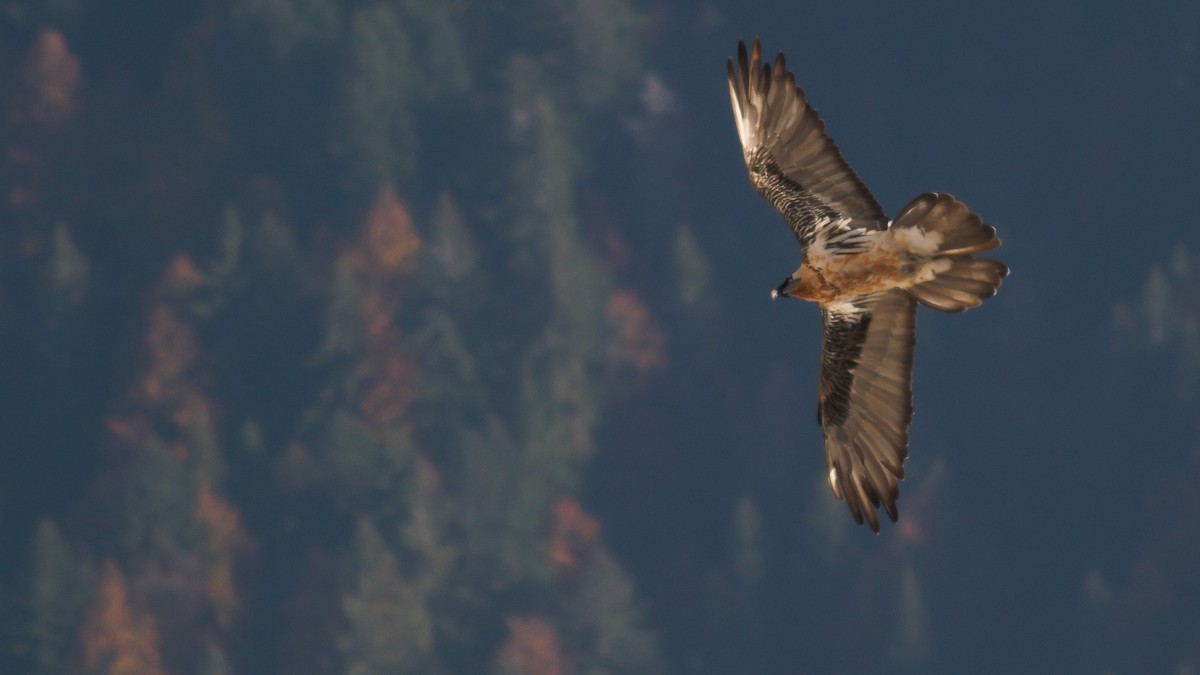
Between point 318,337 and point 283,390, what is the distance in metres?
2.54

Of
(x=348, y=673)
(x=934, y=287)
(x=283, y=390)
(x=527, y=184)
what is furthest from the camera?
(x=527, y=184)

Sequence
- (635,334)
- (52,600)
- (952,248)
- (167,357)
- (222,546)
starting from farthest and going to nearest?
1. (635,334)
2. (167,357)
3. (222,546)
4. (52,600)
5. (952,248)

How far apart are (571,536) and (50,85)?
2541cm

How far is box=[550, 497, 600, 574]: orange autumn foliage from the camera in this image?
60812 mm

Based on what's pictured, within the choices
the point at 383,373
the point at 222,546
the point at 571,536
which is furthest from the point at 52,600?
the point at 571,536

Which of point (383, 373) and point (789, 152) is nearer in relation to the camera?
point (789, 152)

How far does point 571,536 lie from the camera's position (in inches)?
2405

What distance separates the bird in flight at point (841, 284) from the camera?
1303 cm

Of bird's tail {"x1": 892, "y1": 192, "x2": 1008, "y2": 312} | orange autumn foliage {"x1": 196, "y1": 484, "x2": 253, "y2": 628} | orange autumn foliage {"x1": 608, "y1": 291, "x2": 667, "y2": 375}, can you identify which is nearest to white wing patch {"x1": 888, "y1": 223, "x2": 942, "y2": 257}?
bird's tail {"x1": 892, "y1": 192, "x2": 1008, "y2": 312}

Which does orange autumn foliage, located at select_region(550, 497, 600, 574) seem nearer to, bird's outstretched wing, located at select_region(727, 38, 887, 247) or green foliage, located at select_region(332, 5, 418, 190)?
green foliage, located at select_region(332, 5, 418, 190)

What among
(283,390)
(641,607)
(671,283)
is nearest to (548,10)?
(671,283)

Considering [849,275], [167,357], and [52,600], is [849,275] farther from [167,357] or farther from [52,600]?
[167,357]

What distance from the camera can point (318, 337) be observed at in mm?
62812

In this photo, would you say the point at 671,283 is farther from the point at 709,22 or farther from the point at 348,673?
the point at 348,673
